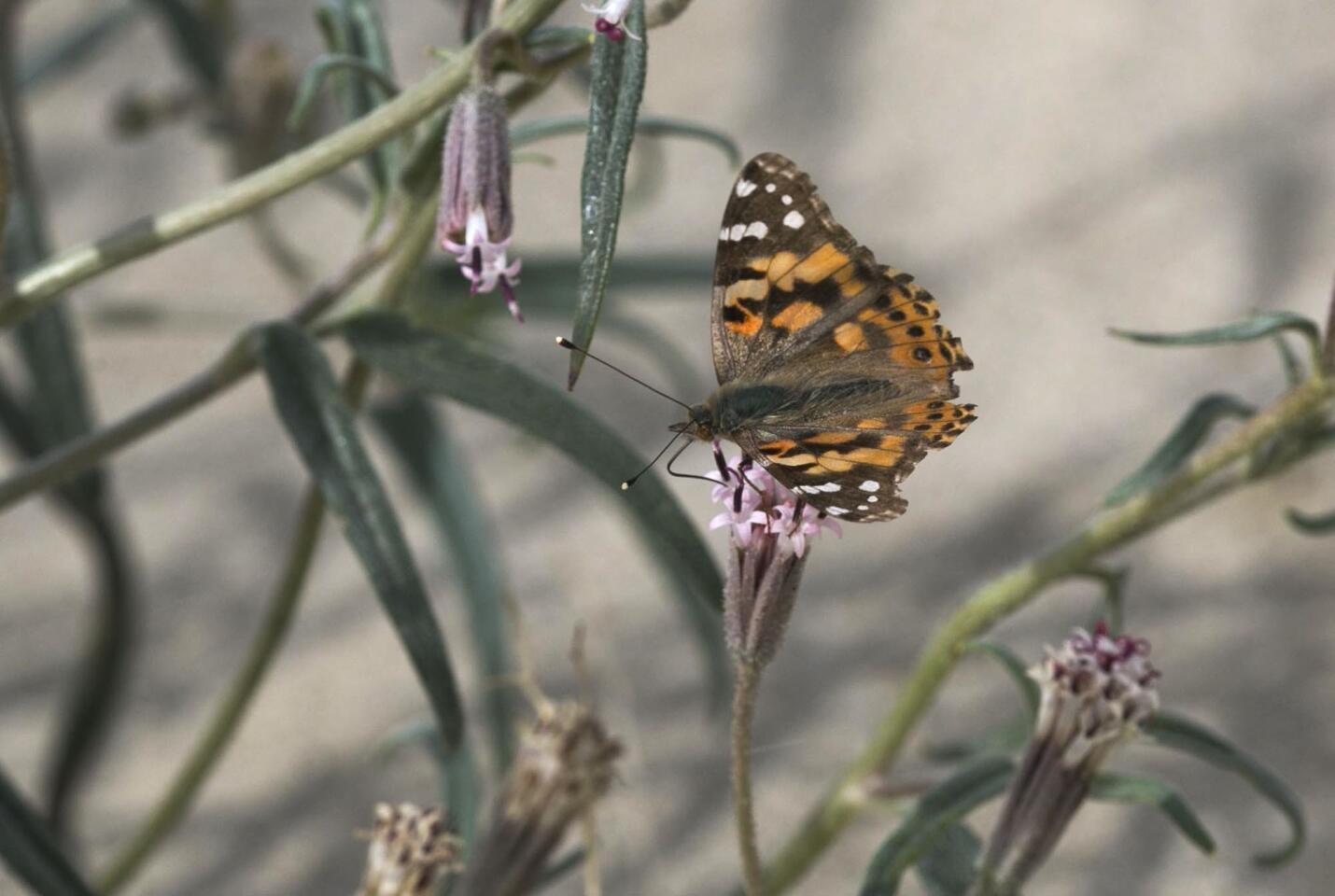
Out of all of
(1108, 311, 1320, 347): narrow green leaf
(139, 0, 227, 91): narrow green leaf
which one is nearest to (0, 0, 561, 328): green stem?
(1108, 311, 1320, 347): narrow green leaf

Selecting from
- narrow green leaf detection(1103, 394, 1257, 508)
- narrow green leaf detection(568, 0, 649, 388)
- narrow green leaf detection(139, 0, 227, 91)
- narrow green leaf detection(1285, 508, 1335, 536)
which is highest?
narrow green leaf detection(139, 0, 227, 91)

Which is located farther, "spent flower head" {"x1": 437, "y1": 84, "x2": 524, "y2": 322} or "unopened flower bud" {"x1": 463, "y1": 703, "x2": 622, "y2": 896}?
"unopened flower bud" {"x1": 463, "y1": 703, "x2": 622, "y2": 896}

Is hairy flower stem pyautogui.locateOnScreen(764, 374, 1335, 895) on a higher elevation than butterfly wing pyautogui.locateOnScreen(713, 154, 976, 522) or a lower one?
lower

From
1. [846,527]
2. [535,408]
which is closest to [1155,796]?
[535,408]

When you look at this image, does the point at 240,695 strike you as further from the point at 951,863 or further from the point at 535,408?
the point at 951,863

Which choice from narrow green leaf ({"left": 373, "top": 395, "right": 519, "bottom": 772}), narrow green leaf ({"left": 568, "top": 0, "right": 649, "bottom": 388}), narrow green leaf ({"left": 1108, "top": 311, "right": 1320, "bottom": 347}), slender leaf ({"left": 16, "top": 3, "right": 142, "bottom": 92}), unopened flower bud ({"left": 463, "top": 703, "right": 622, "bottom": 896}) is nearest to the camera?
narrow green leaf ({"left": 568, "top": 0, "right": 649, "bottom": 388})

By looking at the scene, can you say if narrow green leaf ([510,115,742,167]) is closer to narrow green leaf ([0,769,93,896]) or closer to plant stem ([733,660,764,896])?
plant stem ([733,660,764,896])

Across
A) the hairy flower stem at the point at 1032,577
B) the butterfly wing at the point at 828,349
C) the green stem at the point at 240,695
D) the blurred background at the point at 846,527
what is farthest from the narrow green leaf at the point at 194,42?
the hairy flower stem at the point at 1032,577
